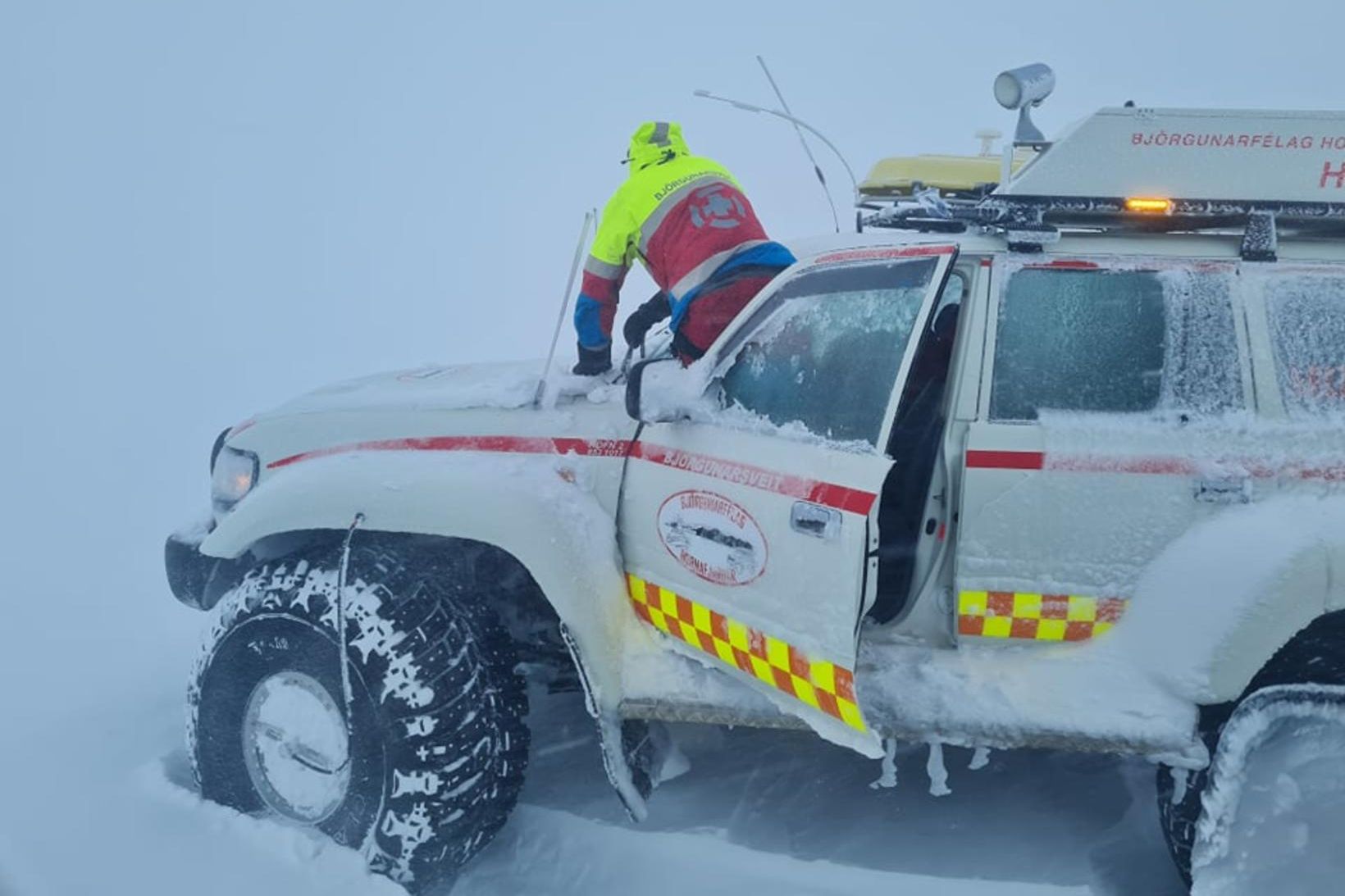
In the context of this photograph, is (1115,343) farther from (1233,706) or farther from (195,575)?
(195,575)

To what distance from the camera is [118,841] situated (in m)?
3.60

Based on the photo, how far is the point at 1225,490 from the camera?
9.98 ft

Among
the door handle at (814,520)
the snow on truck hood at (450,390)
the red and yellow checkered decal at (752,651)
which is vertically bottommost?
the red and yellow checkered decal at (752,651)

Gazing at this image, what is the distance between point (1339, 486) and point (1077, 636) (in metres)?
0.74

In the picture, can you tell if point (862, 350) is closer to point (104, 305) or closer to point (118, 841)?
point (118, 841)

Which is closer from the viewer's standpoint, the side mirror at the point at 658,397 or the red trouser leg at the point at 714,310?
the side mirror at the point at 658,397

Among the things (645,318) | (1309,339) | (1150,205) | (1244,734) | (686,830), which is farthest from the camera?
(645,318)

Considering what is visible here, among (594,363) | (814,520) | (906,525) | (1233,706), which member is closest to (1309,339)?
(1233,706)

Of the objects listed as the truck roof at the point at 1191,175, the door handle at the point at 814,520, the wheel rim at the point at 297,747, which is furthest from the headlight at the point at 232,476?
the truck roof at the point at 1191,175

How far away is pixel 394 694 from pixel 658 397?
1.13 m

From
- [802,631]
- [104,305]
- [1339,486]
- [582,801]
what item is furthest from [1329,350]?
[104,305]

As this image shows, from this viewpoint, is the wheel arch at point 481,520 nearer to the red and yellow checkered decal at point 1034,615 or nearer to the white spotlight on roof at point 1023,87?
the red and yellow checkered decal at point 1034,615

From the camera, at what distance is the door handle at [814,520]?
9.82 feet

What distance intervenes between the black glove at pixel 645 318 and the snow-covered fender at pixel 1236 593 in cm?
203
